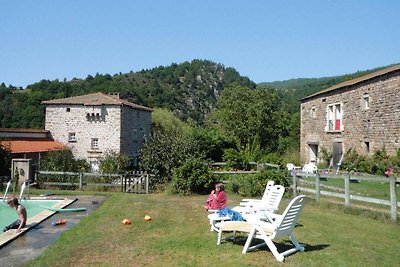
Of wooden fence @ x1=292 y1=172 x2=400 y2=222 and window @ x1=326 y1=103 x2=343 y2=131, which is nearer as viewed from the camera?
wooden fence @ x1=292 y1=172 x2=400 y2=222

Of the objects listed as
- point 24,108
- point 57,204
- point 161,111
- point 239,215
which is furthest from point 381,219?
point 24,108

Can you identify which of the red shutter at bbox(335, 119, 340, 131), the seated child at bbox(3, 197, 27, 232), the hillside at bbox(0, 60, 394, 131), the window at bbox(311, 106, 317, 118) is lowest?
the seated child at bbox(3, 197, 27, 232)

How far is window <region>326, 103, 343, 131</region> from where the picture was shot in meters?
27.9

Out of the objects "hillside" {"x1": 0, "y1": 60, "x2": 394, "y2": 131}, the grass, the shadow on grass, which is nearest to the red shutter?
the grass

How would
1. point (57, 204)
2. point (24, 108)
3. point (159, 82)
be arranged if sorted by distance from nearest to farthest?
point (57, 204), point (24, 108), point (159, 82)

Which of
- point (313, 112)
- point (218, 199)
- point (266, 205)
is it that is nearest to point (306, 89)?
point (313, 112)

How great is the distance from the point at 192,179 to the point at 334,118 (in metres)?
15.5

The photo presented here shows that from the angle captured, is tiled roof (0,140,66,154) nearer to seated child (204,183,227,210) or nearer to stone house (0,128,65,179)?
stone house (0,128,65,179)

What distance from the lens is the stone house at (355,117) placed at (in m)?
22.0

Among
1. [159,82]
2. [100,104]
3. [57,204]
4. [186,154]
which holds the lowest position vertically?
[57,204]

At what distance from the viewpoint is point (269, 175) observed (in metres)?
16.5

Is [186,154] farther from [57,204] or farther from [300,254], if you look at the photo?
[300,254]

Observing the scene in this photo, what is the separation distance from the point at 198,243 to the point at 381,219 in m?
5.78

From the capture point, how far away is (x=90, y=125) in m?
39.8
